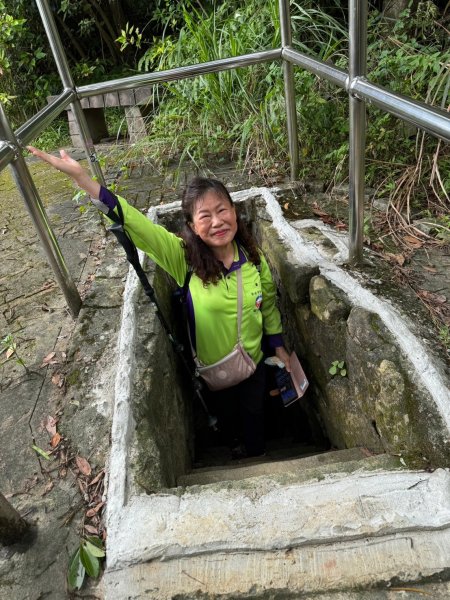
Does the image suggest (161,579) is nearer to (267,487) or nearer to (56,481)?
(267,487)

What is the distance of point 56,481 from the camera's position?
4.39ft

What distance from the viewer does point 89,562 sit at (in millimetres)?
1099

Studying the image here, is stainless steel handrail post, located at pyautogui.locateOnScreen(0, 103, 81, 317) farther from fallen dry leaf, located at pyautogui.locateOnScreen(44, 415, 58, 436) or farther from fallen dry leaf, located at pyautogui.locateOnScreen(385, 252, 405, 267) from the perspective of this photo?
fallen dry leaf, located at pyautogui.locateOnScreen(385, 252, 405, 267)

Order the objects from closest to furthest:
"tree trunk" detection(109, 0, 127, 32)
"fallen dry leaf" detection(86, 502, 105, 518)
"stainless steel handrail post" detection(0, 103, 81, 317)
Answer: "fallen dry leaf" detection(86, 502, 105, 518)
"stainless steel handrail post" detection(0, 103, 81, 317)
"tree trunk" detection(109, 0, 127, 32)

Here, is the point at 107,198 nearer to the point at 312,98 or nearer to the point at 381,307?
the point at 381,307

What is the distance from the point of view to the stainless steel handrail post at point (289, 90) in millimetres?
2312

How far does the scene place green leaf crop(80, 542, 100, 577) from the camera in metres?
1.09

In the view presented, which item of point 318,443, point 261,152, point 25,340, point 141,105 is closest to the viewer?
point 25,340

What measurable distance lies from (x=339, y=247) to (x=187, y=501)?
4.47ft

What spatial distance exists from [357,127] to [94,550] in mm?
1591

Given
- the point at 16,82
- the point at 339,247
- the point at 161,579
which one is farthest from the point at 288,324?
the point at 16,82

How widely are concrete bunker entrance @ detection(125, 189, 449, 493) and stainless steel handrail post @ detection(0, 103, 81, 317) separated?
1.21 ft

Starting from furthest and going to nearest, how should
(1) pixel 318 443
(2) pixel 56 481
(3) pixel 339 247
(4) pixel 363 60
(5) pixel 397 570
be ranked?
(1) pixel 318 443
(3) pixel 339 247
(4) pixel 363 60
(2) pixel 56 481
(5) pixel 397 570

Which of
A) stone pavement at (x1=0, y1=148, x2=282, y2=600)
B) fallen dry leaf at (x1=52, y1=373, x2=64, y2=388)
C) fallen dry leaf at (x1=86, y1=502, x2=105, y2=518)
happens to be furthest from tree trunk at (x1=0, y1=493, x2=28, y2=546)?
fallen dry leaf at (x1=52, y1=373, x2=64, y2=388)
